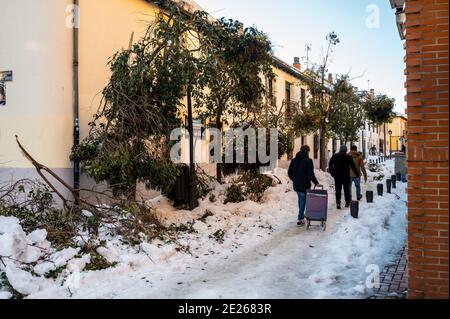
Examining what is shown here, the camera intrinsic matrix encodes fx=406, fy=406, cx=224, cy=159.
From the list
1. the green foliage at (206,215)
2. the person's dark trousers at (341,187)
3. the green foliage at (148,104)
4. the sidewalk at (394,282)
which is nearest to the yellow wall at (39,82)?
the green foliage at (148,104)

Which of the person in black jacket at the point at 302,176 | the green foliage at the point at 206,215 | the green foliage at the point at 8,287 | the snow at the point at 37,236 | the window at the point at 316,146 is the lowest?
the green foliage at the point at 8,287

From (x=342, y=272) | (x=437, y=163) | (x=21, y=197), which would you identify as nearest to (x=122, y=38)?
(x=21, y=197)

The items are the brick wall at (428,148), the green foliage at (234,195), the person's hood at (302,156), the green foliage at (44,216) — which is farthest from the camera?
the green foliage at (234,195)

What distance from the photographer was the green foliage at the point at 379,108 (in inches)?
1104

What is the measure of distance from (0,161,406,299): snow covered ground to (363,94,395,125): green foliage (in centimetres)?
2043

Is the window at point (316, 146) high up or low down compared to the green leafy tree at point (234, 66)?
down

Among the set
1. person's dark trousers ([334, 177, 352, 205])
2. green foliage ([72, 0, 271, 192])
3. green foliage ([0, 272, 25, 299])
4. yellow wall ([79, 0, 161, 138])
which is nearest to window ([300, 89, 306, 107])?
person's dark trousers ([334, 177, 352, 205])

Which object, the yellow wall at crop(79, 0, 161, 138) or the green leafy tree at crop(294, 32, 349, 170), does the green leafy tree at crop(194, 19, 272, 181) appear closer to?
the yellow wall at crop(79, 0, 161, 138)

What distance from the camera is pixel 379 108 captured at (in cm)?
2816

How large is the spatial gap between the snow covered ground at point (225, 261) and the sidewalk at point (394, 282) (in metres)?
0.15

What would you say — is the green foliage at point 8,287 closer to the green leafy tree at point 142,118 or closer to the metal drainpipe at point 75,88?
the green leafy tree at point 142,118

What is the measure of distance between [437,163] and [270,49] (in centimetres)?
843

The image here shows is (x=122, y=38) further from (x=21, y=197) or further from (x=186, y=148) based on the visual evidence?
(x=21, y=197)

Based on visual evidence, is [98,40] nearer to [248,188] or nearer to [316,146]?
[248,188]
